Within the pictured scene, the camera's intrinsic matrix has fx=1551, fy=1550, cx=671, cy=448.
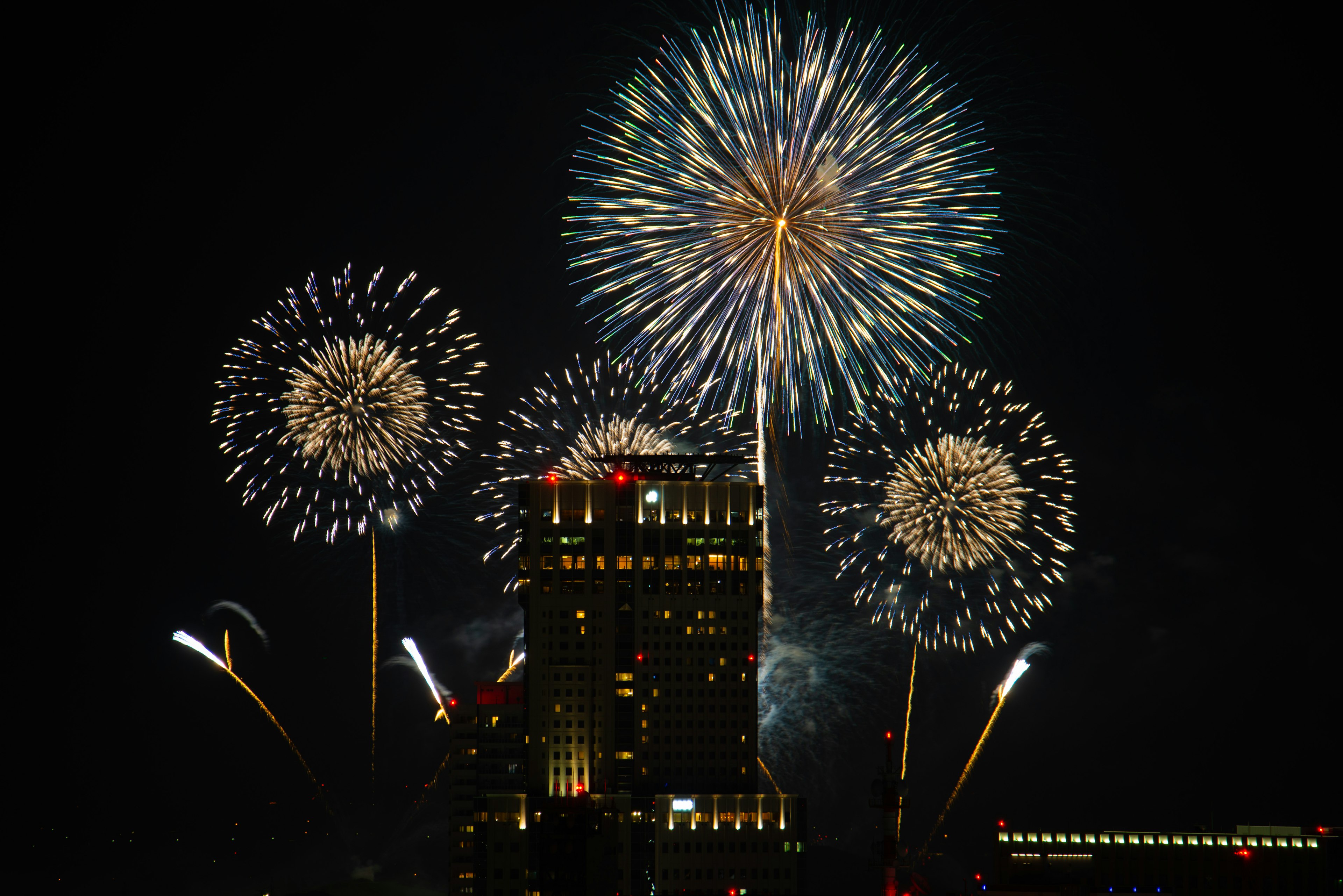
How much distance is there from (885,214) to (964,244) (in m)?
8.77

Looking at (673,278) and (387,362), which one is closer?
(673,278)

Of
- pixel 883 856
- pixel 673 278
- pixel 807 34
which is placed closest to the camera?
pixel 883 856

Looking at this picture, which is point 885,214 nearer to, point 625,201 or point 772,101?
point 772,101

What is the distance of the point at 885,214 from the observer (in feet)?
531

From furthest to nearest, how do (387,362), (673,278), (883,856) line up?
(387,362) → (673,278) → (883,856)

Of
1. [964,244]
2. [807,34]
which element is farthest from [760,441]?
[807,34]

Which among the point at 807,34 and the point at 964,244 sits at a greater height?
the point at 807,34

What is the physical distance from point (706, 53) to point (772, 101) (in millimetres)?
8629

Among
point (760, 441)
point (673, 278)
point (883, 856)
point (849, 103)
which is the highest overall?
point (849, 103)

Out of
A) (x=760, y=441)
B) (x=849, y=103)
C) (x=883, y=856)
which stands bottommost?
(x=883, y=856)

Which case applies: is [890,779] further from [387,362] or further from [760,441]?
[387,362]

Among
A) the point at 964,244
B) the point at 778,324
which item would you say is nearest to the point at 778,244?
the point at 778,324

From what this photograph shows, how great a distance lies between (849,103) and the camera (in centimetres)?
15775

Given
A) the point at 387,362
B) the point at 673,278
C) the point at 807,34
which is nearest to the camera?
the point at 807,34
